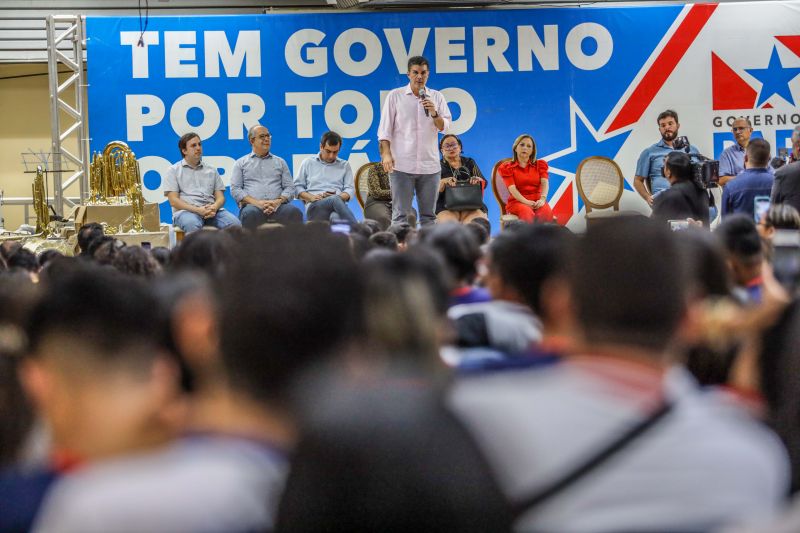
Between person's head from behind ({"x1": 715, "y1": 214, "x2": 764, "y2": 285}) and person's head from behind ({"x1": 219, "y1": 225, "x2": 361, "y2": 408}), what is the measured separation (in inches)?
77.7

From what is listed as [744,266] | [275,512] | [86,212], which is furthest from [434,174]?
[275,512]

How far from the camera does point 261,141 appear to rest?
9344 mm

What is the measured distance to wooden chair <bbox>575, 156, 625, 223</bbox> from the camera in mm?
9625

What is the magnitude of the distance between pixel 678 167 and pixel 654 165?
8.08ft

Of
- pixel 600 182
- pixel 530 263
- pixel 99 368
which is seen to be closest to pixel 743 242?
pixel 530 263

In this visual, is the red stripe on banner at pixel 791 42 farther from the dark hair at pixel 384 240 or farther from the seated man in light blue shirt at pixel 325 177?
the dark hair at pixel 384 240

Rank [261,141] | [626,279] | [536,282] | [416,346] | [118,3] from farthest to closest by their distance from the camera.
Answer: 1. [118,3]
2. [261,141]
3. [536,282]
4. [416,346]
5. [626,279]

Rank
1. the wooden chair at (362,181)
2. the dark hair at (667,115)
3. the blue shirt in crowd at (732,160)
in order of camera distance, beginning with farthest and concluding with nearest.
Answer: the blue shirt in crowd at (732,160), the wooden chair at (362,181), the dark hair at (667,115)

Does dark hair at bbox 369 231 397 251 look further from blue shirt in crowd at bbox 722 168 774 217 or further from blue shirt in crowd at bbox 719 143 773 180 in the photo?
blue shirt in crowd at bbox 719 143 773 180

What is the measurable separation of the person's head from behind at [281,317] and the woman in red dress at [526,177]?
7.83 metres

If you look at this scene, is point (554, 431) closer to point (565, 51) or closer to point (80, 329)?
point (80, 329)

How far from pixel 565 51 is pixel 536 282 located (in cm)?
863

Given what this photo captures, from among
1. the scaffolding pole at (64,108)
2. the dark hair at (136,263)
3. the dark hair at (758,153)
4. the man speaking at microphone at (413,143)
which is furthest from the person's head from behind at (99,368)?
the scaffolding pole at (64,108)

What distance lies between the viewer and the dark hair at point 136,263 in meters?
4.05
